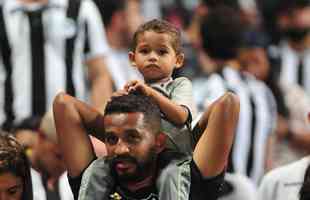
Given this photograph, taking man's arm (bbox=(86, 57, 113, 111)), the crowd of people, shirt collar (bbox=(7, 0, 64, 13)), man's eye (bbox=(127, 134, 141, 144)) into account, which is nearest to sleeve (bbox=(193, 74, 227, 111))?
the crowd of people

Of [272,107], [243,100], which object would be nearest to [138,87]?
[243,100]

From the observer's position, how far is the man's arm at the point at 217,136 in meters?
4.97

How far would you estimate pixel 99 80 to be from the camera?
332 inches

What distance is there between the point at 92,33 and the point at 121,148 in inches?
150

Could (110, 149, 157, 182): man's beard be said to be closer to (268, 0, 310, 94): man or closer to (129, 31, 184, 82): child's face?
(129, 31, 184, 82): child's face

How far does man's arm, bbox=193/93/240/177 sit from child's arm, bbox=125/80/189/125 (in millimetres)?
99

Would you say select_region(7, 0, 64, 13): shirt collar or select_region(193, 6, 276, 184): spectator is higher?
select_region(7, 0, 64, 13): shirt collar

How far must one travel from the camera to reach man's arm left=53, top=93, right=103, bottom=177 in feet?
16.7

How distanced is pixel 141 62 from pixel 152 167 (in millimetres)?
414

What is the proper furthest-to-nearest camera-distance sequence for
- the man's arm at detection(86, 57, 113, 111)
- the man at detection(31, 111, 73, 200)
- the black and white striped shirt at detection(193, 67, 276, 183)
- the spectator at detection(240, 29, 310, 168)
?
1. the spectator at detection(240, 29, 310, 168)
2. the black and white striped shirt at detection(193, 67, 276, 183)
3. the man's arm at detection(86, 57, 113, 111)
4. the man at detection(31, 111, 73, 200)

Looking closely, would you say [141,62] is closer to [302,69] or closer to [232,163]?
[232,163]

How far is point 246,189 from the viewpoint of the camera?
7.18 m

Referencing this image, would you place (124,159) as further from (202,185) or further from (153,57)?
(153,57)

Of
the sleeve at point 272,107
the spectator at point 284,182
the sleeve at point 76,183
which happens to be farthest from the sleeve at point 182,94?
the sleeve at point 272,107
